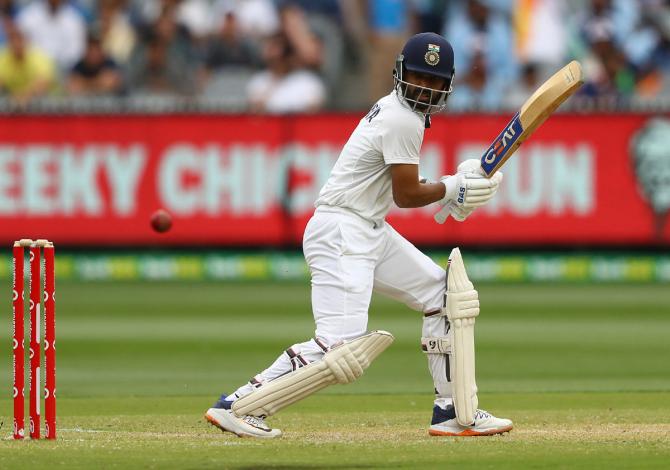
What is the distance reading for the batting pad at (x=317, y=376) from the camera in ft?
20.0

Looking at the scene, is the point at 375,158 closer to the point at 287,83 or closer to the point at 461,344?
the point at 461,344

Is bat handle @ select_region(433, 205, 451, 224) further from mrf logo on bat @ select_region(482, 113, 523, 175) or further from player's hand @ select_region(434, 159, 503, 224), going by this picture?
mrf logo on bat @ select_region(482, 113, 523, 175)

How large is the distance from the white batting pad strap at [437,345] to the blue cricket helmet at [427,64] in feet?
3.02

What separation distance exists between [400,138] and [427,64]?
31 cm

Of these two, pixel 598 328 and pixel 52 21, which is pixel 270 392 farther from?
pixel 52 21

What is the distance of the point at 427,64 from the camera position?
6.18 m

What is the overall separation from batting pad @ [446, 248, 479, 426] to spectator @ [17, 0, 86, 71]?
10.3 meters

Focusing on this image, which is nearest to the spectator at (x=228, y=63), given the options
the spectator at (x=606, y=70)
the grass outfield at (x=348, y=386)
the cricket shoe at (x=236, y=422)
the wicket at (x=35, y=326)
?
the grass outfield at (x=348, y=386)

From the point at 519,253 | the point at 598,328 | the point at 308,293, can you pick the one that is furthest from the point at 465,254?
the point at 598,328

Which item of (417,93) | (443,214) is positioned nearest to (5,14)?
(443,214)

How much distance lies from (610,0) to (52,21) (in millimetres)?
5620

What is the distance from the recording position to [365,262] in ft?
20.6

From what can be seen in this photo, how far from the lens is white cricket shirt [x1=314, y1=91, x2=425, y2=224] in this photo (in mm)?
6172

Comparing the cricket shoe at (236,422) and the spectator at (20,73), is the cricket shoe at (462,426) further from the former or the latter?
the spectator at (20,73)
